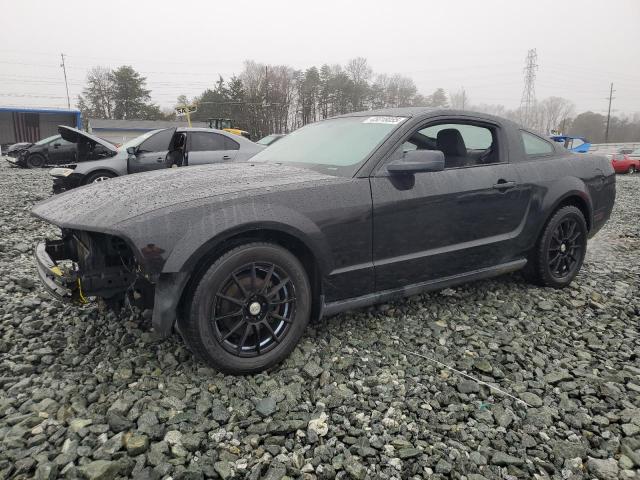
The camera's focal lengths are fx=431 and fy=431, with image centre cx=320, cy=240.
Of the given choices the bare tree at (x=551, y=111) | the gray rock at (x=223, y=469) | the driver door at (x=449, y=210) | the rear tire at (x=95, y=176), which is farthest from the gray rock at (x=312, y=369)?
the bare tree at (x=551, y=111)

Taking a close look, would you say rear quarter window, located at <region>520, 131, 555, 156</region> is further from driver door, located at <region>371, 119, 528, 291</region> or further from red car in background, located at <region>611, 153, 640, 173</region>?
red car in background, located at <region>611, 153, 640, 173</region>

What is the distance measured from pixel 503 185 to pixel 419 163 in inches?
38.0

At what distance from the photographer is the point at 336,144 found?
10.2ft

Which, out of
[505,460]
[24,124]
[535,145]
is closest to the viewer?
[505,460]

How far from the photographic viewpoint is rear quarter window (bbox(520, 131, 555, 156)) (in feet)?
11.8

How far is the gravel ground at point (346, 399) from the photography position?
178 centimetres

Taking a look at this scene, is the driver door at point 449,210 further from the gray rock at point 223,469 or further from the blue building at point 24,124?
the blue building at point 24,124

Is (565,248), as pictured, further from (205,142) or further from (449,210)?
(205,142)

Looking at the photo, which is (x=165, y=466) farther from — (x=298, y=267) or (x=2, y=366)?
(x=2, y=366)

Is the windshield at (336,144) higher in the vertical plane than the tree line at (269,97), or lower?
lower

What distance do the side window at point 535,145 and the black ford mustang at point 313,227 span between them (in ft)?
0.04

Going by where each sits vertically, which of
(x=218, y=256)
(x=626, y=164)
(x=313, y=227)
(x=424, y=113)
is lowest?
(x=626, y=164)

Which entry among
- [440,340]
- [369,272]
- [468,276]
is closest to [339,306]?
[369,272]

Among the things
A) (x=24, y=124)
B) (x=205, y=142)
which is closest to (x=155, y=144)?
(x=205, y=142)
